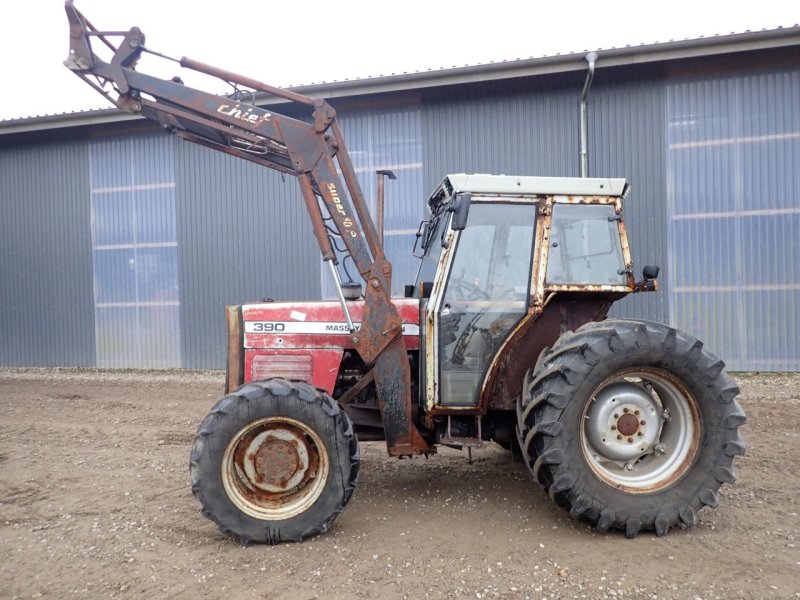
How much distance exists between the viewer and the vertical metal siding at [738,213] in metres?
9.16

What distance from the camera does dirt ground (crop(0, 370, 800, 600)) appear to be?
3.04 meters

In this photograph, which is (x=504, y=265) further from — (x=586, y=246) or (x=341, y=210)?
(x=341, y=210)

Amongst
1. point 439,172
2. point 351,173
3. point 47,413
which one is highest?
point 439,172

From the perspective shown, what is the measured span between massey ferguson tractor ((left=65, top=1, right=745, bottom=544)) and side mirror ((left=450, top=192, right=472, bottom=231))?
0.01 m

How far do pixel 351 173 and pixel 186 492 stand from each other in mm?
2758

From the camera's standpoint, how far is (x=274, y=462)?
365cm

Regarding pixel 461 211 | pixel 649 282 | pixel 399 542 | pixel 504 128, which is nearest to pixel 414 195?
pixel 504 128

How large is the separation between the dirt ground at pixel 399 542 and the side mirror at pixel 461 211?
193cm

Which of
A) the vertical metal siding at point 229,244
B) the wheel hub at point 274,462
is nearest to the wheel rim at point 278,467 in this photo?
the wheel hub at point 274,462

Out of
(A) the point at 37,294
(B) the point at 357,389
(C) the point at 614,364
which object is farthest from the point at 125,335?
(C) the point at 614,364

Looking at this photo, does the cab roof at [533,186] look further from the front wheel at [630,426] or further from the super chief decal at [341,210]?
the front wheel at [630,426]

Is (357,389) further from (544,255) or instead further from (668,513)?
(668,513)

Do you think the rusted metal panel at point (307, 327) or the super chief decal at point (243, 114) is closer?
the super chief decal at point (243, 114)

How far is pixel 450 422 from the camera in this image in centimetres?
411
